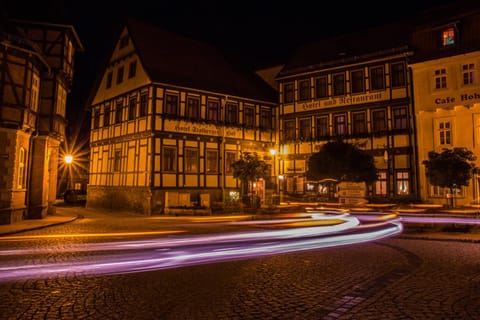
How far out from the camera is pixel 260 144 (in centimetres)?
3359

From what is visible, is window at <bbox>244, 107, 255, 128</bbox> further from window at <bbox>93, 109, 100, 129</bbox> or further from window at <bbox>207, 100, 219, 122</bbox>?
window at <bbox>93, 109, 100, 129</bbox>

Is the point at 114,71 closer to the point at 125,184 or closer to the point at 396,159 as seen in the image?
the point at 125,184

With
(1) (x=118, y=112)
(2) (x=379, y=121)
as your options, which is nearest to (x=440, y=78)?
(2) (x=379, y=121)

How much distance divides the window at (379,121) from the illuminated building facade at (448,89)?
252cm

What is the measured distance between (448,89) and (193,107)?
1750cm

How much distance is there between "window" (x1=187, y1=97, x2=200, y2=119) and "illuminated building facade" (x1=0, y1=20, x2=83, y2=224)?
7.99m

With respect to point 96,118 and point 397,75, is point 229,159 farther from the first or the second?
point 397,75

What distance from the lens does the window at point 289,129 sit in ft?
112

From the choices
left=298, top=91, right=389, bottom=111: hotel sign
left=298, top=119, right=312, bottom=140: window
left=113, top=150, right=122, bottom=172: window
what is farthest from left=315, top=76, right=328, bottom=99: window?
left=113, top=150, right=122, bottom=172: window

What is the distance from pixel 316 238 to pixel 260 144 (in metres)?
20.3

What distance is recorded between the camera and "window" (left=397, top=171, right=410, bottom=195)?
2836 centimetres

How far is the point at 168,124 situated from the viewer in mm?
27766

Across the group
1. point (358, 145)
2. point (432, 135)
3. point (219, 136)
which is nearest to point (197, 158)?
point (219, 136)

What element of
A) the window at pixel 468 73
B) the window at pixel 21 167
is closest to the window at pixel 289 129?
the window at pixel 468 73
